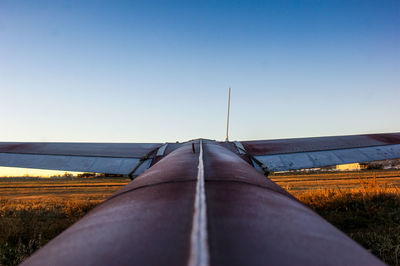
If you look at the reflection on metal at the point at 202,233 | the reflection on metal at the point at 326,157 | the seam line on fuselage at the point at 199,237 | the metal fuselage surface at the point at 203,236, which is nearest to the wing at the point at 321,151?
the reflection on metal at the point at 326,157

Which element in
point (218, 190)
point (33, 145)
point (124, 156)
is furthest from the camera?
point (33, 145)

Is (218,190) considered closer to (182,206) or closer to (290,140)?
(182,206)

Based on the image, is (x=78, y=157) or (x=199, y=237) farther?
(x=78, y=157)

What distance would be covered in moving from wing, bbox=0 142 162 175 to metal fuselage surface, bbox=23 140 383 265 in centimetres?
376

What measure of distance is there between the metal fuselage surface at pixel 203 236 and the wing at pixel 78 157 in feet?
12.3

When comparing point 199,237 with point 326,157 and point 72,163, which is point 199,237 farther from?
point 326,157

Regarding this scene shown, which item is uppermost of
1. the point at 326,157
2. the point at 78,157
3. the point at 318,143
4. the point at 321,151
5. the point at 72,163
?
the point at 318,143

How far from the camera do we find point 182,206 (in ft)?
4.14

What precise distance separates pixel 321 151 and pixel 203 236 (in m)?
5.77

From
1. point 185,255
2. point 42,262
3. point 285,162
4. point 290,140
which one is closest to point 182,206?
point 185,255

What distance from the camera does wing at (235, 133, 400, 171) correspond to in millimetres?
5371

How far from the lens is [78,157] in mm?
5773

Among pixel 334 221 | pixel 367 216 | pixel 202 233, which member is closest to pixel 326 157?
pixel 334 221

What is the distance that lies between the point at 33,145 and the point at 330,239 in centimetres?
732
